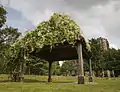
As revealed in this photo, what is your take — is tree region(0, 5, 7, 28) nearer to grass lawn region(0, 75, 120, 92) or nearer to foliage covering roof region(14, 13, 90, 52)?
foliage covering roof region(14, 13, 90, 52)

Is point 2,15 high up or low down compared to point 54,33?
up

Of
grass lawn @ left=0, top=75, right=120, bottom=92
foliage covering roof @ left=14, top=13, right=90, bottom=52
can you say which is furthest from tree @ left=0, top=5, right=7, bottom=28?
grass lawn @ left=0, top=75, right=120, bottom=92

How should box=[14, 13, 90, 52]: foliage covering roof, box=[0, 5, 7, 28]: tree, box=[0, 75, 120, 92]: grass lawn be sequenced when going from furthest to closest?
box=[0, 5, 7, 28]: tree < box=[14, 13, 90, 52]: foliage covering roof < box=[0, 75, 120, 92]: grass lawn

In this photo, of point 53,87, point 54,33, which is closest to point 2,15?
point 54,33

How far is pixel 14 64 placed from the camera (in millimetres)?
18453

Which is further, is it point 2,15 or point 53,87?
point 2,15

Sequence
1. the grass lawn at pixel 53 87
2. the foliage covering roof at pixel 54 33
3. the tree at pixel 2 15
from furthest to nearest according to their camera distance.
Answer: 1. the tree at pixel 2 15
2. the foliage covering roof at pixel 54 33
3. the grass lawn at pixel 53 87

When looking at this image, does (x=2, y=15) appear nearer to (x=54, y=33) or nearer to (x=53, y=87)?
(x=54, y=33)

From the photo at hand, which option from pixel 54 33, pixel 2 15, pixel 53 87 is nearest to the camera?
pixel 53 87

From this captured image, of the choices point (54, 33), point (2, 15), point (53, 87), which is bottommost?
point (53, 87)

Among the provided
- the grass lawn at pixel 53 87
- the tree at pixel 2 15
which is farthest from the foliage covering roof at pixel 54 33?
the tree at pixel 2 15

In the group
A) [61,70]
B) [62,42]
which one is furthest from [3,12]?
[61,70]

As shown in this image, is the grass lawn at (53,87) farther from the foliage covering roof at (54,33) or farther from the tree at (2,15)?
the tree at (2,15)

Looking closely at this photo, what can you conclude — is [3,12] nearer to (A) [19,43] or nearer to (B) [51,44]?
(A) [19,43]
